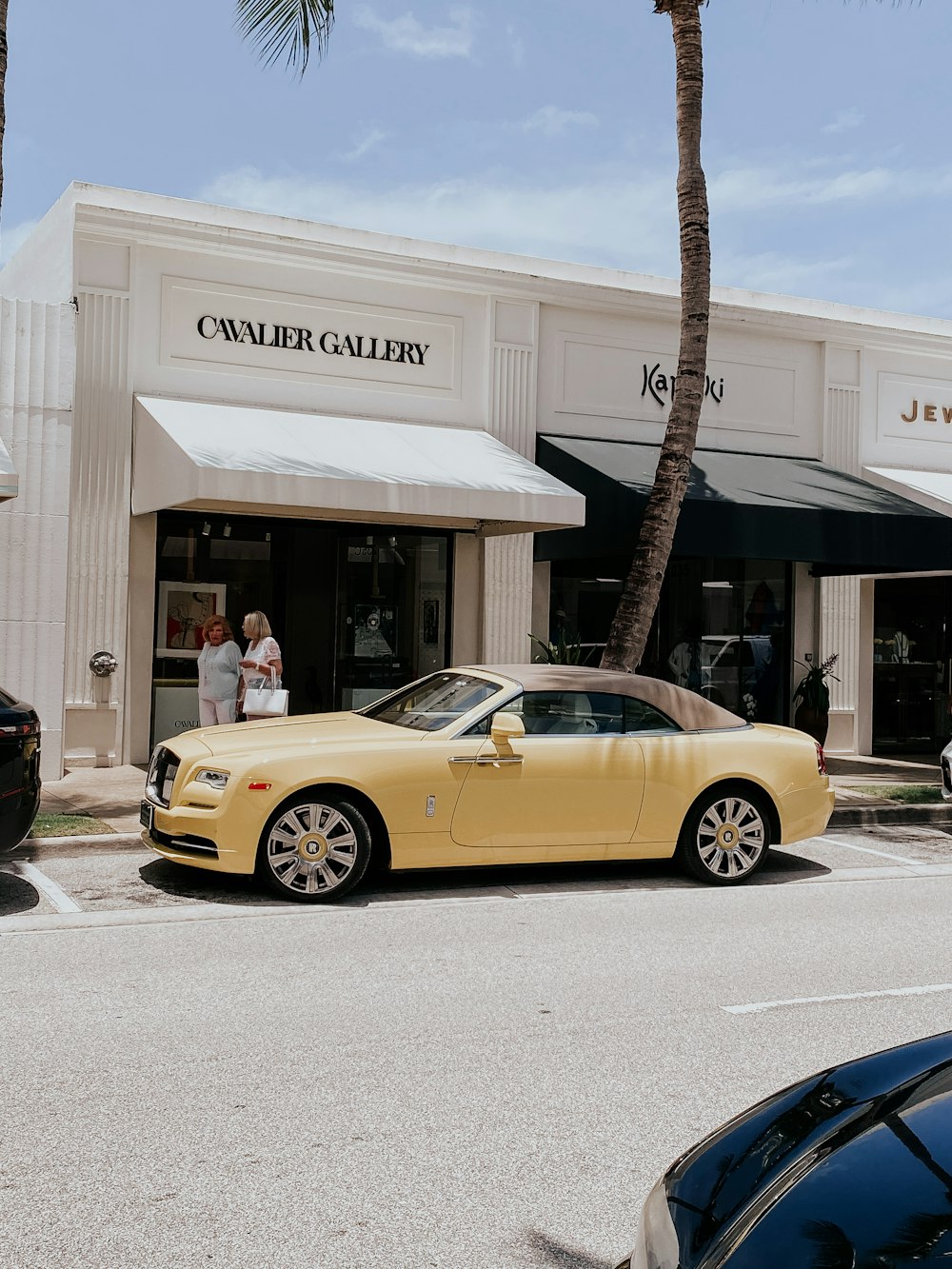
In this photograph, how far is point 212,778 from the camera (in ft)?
26.4

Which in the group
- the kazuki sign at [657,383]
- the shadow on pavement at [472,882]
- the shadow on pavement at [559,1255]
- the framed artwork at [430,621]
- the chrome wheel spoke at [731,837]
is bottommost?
the shadow on pavement at [472,882]

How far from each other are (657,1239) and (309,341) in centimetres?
1362

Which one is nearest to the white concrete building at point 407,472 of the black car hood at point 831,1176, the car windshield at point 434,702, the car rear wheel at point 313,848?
the car windshield at point 434,702

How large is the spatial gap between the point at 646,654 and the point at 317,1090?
12618 mm

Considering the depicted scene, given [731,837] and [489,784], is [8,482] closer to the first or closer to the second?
[489,784]

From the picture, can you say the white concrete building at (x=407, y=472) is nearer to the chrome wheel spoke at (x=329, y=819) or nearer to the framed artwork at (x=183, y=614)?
the framed artwork at (x=183, y=614)

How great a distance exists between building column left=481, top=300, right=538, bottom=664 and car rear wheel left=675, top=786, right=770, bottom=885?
6.75 m

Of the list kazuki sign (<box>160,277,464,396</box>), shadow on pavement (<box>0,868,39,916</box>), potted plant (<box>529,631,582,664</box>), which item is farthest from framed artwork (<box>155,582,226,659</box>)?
shadow on pavement (<box>0,868,39,916</box>)

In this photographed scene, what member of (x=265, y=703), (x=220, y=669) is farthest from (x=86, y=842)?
(x=220, y=669)

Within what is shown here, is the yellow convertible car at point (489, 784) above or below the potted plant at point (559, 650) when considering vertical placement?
below

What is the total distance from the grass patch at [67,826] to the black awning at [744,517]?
6.38 meters

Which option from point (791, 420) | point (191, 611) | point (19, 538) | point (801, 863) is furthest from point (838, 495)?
point (19, 538)

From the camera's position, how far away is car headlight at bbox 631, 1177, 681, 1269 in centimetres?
212

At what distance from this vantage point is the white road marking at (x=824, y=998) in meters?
5.86
